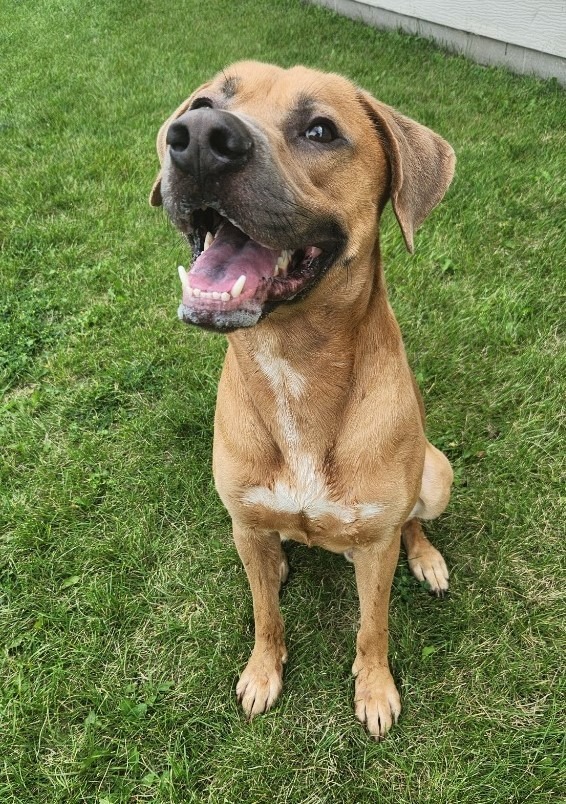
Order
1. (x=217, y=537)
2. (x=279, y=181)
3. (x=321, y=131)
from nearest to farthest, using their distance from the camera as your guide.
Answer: (x=279, y=181) → (x=321, y=131) → (x=217, y=537)

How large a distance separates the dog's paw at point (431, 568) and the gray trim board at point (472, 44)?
5895 mm

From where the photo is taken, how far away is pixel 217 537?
3.28 m

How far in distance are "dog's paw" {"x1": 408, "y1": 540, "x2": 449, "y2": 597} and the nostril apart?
2209 millimetres

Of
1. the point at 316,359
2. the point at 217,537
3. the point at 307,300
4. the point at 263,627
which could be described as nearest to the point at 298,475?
the point at 316,359

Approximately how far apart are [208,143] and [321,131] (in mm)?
534

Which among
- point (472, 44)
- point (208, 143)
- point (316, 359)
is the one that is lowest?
point (472, 44)

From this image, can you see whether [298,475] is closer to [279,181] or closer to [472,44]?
[279,181]

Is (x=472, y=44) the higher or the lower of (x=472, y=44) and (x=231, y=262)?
the lower

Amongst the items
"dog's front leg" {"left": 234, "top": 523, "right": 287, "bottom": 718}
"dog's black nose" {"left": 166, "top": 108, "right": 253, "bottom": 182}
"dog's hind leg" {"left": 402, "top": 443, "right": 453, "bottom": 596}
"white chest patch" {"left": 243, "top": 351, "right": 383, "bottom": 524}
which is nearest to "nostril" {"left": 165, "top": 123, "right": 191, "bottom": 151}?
"dog's black nose" {"left": 166, "top": 108, "right": 253, "bottom": 182}

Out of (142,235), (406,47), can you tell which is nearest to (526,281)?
(142,235)

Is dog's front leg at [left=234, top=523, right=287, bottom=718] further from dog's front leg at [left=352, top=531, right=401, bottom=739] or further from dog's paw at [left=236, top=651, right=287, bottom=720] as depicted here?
dog's front leg at [left=352, top=531, right=401, bottom=739]

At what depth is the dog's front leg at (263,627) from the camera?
8.43 ft

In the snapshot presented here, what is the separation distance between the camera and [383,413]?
222 cm

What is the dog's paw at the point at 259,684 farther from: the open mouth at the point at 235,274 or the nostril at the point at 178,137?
the nostril at the point at 178,137
